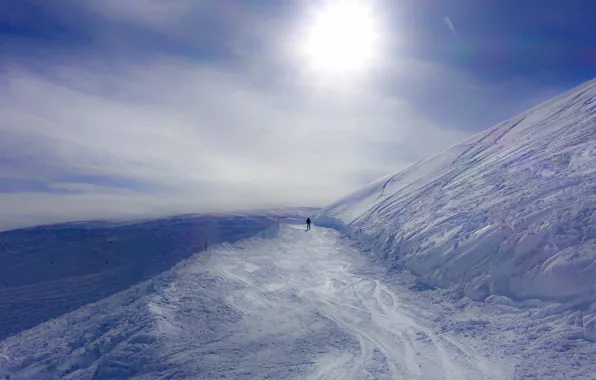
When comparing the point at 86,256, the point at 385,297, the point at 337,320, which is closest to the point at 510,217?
the point at 385,297

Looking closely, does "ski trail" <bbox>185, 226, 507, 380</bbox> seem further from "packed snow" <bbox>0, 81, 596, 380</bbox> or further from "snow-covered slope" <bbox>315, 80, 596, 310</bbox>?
"snow-covered slope" <bbox>315, 80, 596, 310</bbox>

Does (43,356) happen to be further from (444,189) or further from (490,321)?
(444,189)

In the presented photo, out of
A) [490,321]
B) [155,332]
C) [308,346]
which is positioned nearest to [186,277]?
[155,332]

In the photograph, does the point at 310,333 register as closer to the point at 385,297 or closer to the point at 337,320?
the point at 337,320

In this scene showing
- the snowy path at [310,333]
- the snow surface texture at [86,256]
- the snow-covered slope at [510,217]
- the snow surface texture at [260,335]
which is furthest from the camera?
the snow surface texture at [86,256]

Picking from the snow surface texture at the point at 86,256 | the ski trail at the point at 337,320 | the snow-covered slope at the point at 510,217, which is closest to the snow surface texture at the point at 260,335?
the ski trail at the point at 337,320

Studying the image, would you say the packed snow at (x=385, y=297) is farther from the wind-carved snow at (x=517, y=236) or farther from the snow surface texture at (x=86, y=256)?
the snow surface texture at (x=86, y=256)
